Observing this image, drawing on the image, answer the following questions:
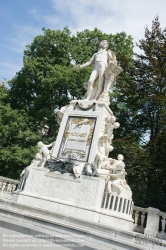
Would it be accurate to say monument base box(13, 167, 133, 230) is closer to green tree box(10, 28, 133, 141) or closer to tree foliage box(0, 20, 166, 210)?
tree foliage box(0, 20, 166, 210)

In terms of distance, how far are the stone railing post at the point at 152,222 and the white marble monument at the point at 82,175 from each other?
121 centimetres

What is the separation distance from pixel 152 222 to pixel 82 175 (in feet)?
9.29

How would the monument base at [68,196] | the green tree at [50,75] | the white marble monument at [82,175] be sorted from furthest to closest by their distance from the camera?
the green tree at [50,75]
the white marble monument at [82,175]
the monument base at [68,196]

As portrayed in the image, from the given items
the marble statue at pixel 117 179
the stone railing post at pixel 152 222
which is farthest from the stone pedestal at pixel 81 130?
the stone railing post at pixel 152 222

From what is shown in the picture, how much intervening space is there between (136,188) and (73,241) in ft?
41.6

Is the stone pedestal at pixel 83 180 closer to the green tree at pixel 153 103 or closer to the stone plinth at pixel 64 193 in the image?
the stone plinth at pixel 64 193

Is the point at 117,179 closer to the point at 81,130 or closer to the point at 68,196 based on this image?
the point at 68,196

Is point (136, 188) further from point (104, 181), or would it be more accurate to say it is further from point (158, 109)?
point (104, 181)

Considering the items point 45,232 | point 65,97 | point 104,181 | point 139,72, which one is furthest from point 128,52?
point 45,232

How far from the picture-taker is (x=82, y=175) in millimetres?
7020

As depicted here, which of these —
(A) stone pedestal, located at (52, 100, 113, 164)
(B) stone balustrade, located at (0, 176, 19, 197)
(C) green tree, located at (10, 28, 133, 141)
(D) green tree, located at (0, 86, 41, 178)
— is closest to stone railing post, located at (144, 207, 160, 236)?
(A) stone pedestal, located at (52, 100, 113, 164)

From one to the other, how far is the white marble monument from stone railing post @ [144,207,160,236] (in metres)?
1.21

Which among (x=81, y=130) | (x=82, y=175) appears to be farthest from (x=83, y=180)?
(x=81, y=130)

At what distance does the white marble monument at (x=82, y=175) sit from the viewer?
6648 millimetres
